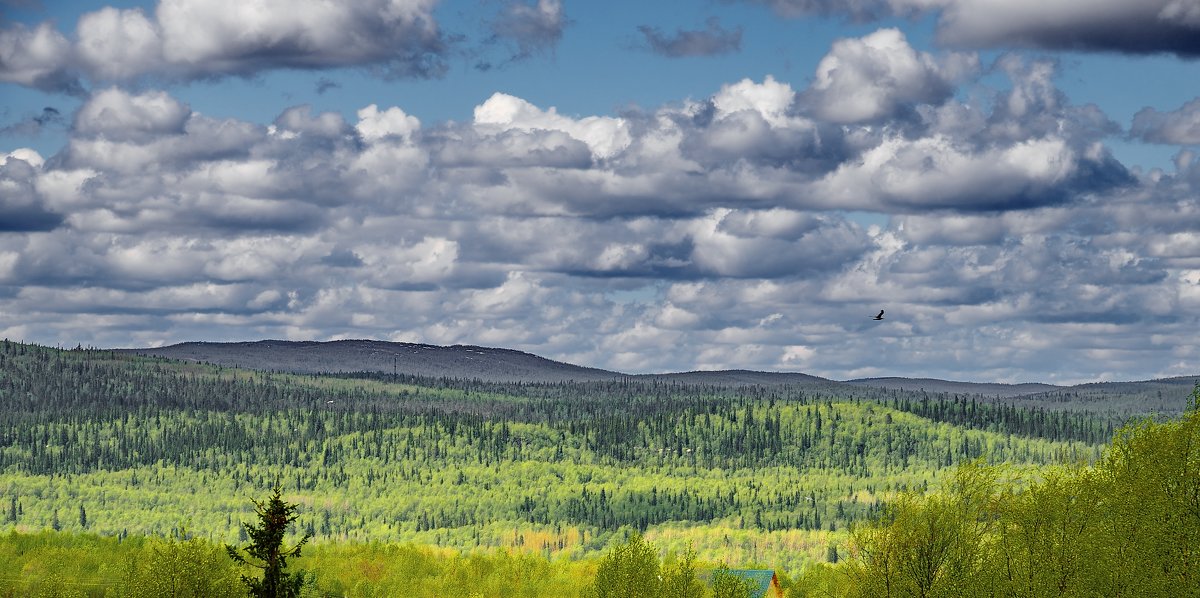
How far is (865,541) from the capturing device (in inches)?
3398

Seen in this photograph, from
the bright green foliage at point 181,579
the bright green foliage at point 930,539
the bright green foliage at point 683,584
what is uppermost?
the bright green foliage at point 930,539

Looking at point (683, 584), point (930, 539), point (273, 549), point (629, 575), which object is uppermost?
point (273, 549)

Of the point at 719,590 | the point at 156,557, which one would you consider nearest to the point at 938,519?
the point at 719,590

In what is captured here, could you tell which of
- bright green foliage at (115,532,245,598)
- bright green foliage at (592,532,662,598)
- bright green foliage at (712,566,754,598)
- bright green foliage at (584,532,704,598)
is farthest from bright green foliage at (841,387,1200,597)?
bright green foliage at (115,532,245,598)

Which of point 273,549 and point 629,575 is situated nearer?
point 273,549

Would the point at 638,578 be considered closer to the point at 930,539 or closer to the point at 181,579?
the point at 930,539

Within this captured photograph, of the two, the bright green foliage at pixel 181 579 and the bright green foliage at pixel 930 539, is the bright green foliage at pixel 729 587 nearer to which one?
the bright green foliage at pixel 930 539

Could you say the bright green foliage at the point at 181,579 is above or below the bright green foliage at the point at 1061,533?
below

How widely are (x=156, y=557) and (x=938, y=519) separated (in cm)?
4991

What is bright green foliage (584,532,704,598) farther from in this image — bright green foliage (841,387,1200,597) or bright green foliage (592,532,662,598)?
bright green foliage (841,387,1200,597)

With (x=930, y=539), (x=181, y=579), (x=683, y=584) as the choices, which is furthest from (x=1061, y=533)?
(x=181, y=579)

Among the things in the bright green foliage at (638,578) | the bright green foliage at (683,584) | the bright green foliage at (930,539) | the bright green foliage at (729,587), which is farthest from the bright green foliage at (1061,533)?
the bright green foliage at (638,578)

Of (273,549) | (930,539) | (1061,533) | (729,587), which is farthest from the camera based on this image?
(729,587)

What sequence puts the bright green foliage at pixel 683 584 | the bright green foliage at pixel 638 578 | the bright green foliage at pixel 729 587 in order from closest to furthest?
the bright green foliage at pixel 729 587, the bright green foliage at pixel 683 584, the bright green foliage at pixel 638 578
